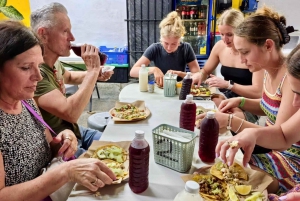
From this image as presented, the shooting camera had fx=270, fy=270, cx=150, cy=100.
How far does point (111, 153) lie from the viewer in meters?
1.24

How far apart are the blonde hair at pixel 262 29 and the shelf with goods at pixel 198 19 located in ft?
9.69

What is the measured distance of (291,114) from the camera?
137 centimetres

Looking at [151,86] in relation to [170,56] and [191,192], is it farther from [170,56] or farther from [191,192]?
[191,192]

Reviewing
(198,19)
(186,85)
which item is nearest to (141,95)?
(186,85)

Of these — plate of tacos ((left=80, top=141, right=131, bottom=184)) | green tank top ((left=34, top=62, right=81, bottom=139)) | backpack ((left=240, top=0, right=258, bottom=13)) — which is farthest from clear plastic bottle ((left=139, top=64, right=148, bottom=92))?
backpack ((left=240, top=0, right=258, bottom=13))

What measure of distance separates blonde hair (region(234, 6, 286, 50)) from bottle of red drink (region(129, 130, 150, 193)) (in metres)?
1.03

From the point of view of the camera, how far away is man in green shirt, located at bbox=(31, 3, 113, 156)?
5.08 ft

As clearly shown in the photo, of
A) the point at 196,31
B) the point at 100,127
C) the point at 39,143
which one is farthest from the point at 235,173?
the point at 196,31

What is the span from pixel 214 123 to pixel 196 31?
382 centimetres

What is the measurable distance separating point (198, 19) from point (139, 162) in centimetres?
409

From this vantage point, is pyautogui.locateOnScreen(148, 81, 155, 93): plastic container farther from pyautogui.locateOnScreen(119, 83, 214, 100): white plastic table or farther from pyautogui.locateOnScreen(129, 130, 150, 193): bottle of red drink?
pyautogui.locateOnScreen(129, 130, 150, 193): bottle of red drink

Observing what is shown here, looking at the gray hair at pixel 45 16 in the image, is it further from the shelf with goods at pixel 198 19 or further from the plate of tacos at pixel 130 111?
the shelf with goods at pixel 198 19

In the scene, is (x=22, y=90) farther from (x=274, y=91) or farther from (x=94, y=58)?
(x=274, y=91)

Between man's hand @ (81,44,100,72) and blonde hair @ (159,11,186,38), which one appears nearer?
man's hand @ (81,44,100,72)
